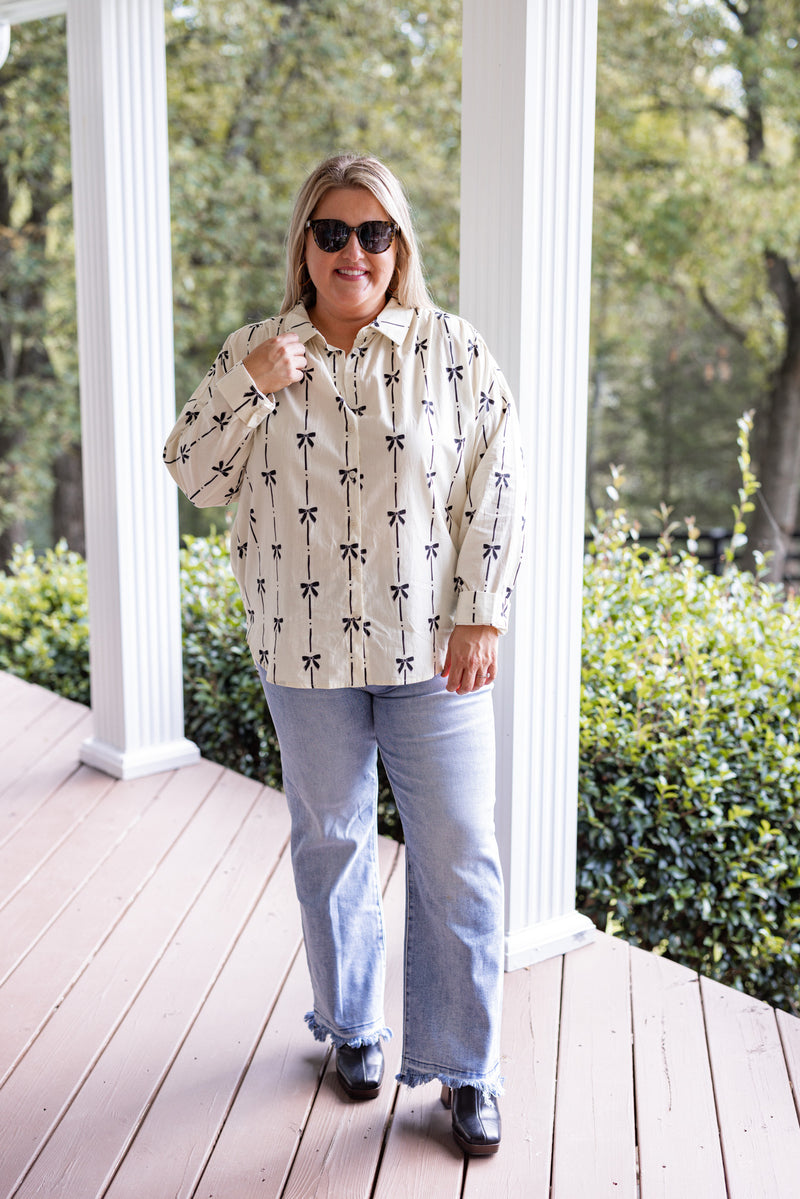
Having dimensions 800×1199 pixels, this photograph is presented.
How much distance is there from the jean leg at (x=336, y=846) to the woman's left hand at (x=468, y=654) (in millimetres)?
162

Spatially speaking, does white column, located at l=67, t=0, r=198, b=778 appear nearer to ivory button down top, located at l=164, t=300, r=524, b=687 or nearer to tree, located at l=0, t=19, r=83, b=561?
ivory button down top, located at l=164, t=300, r=524, b=687

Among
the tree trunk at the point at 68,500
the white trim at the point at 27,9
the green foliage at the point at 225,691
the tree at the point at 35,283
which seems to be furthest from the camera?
the tree trunk at the point at 68,500

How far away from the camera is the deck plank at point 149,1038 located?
1924 millimetres

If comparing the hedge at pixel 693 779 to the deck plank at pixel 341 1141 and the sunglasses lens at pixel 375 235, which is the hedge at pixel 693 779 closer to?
the deck plank at pixel 341 1141

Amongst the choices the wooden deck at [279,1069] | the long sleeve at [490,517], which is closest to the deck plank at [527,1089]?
the wooden deck at [279,1069]

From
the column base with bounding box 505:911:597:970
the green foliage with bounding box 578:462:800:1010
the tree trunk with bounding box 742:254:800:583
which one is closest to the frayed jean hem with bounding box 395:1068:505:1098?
the column base with bounding box 505:911:597:970

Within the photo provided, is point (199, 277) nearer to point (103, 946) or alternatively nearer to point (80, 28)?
point (80, 28)

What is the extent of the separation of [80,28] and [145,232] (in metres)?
0.58

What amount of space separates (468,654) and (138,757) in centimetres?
209

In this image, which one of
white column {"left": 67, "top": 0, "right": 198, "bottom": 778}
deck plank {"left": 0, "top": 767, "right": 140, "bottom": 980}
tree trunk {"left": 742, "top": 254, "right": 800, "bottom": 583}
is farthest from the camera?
tree trunk {"left": 742, "top": 254, "right": 800, "bottom": 583}

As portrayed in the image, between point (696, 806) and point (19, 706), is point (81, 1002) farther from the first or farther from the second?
point (19, 706)

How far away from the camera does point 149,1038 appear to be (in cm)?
229

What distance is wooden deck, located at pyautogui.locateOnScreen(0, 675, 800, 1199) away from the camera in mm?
1897

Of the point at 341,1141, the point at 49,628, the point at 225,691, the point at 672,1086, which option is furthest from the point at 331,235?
the point at 49,628
